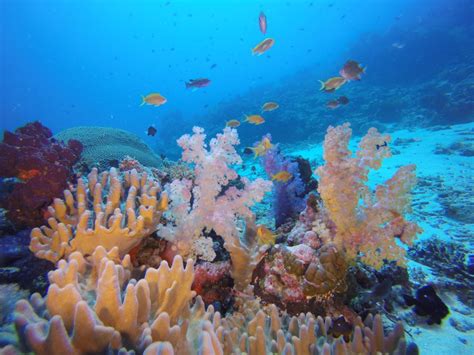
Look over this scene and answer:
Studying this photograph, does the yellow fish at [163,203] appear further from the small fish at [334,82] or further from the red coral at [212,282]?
the small fish at [334,82]

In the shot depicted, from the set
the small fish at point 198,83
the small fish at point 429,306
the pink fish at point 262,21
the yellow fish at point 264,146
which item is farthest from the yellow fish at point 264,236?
the pink fish at point 262,21

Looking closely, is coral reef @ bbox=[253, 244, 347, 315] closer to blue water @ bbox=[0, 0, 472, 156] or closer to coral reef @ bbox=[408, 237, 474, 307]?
coral reef @ bbox=[408, 237, 474, 307]

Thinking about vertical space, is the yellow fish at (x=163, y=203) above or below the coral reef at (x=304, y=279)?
above

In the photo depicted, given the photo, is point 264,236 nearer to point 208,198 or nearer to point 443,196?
point 208,198

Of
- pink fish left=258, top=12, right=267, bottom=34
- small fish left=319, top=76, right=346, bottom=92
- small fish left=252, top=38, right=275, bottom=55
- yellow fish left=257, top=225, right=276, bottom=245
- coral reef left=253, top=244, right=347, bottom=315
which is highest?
pink fish left=258, top=12, right=267, bottom=34

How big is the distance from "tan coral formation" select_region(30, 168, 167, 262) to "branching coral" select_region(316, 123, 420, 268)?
6.76ft

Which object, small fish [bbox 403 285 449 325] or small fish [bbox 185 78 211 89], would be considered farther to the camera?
small fish [bbox 185 78 211 89]

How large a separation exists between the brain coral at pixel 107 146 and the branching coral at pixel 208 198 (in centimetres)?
463

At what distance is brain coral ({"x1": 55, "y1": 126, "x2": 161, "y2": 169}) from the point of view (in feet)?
23.9

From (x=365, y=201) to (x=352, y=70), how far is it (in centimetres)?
427

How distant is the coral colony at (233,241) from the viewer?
7.40 ft

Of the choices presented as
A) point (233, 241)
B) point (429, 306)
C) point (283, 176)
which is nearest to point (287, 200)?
point (283, 176)

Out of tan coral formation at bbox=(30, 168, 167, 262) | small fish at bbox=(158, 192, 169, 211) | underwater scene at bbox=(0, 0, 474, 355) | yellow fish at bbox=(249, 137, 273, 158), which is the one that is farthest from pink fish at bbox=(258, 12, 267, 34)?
small fish at bbox=(158, 192, 169, 211)

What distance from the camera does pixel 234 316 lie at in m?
2.73
